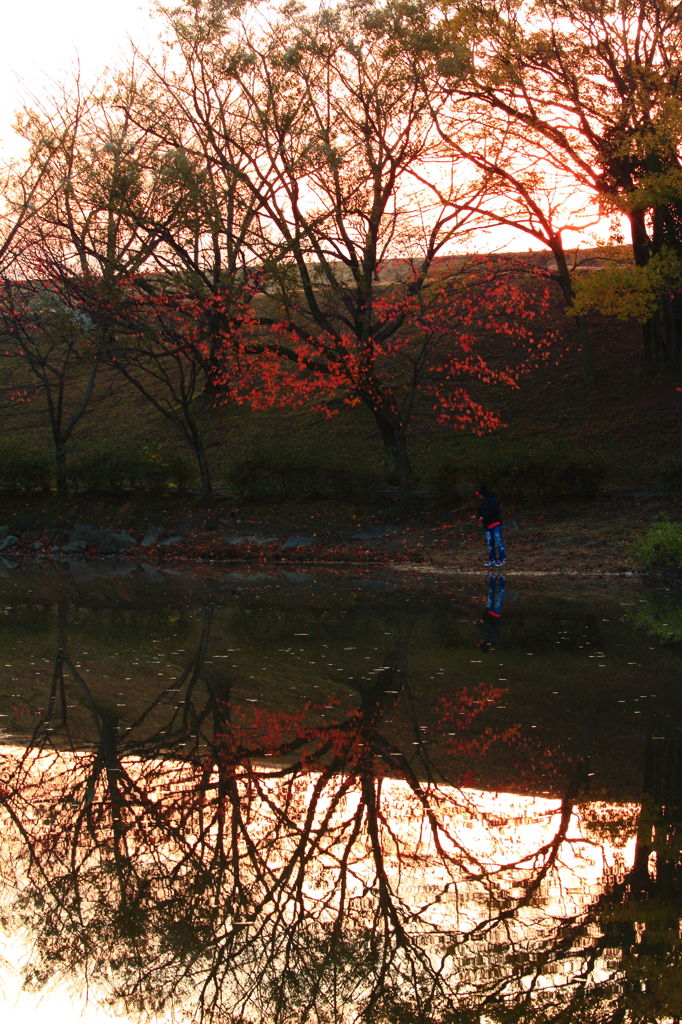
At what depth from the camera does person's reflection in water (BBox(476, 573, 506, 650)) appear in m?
12.7

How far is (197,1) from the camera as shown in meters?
26.7

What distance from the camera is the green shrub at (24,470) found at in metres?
31.6

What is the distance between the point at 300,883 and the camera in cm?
538

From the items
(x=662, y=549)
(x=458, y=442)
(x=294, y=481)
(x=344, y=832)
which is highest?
(x=458, y=442)

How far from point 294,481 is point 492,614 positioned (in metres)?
14.2

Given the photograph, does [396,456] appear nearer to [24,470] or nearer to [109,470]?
[109,470]

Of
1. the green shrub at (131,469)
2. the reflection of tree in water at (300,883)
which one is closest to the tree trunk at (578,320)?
the green shrub at (131,469)

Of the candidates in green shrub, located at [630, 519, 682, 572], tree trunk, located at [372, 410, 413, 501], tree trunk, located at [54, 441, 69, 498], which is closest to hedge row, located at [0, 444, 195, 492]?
tree trunk, located at [54, 441, 69, 498]

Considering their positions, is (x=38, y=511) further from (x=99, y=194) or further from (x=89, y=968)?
(x=89, y=968)

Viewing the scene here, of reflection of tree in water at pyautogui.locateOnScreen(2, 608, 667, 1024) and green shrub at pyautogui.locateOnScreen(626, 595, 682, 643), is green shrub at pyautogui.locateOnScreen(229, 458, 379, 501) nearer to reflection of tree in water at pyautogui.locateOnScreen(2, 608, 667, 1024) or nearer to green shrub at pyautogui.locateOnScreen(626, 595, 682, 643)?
green shrub at pyautogui.locateOnScreen(626, 595, 682, 643)

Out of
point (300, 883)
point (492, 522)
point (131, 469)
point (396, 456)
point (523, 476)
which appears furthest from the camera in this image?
point (131, 469)

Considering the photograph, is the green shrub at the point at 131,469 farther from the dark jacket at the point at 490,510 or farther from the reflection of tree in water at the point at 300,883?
the reflection of tree in water at the point at 300,883

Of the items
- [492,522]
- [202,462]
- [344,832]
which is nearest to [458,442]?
[202,462]

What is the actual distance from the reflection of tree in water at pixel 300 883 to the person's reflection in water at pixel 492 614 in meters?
4.35
